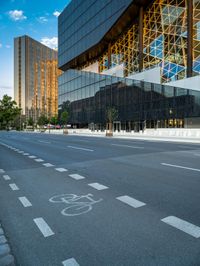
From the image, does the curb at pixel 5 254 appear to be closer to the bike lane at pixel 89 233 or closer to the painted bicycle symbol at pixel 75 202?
the bike lane at pixel 89 233

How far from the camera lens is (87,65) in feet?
222

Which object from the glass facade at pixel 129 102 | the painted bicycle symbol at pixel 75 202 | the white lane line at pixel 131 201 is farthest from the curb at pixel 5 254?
the glass facade at pixel 129 102

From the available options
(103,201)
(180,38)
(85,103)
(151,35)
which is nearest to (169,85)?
(180,38)

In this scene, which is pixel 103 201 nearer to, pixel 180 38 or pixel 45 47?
pixel 180 38

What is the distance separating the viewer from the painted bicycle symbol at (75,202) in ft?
13.0

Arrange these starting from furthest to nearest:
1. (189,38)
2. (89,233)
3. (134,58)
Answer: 1. (134,58)
2. (189,38)
3. (89,233)

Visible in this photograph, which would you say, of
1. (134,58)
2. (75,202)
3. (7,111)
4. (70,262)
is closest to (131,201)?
(75,202)

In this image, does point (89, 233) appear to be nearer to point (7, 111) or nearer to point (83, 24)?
point (83, 24)

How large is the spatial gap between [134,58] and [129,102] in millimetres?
12299

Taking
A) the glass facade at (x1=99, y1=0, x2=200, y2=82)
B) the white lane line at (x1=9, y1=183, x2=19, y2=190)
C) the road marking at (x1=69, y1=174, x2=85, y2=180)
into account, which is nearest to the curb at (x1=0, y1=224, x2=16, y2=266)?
the white lane line at (x1=9, y1=183, x2=19, y2=190)

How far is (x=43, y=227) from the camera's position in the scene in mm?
3361

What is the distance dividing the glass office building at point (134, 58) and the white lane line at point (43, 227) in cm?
3495

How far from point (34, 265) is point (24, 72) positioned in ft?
535

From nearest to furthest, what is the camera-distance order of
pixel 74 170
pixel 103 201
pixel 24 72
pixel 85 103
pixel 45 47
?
pixel 103 201
pixel 74 170
pixel 85 103
pixel 24 72
pixel 45 47
